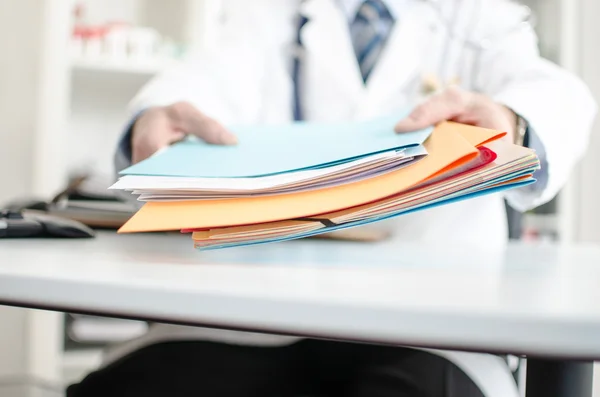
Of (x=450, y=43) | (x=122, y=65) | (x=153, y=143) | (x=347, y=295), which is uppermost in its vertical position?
(x=122, y=65)

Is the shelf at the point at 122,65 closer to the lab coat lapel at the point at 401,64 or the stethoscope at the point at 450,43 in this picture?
the stethoscope at the point at 450,43

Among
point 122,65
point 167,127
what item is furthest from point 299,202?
point 122,65

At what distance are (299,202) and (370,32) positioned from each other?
637 mm

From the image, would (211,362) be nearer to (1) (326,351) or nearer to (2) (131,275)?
(1) (326,351)

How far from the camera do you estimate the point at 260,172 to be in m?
0.37

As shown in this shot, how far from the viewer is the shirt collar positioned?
2.99 ft

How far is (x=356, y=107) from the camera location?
0.89 metres

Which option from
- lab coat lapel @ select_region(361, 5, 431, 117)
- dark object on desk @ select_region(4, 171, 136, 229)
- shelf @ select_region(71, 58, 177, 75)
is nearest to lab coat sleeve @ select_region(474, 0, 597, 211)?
lab coat lapel @ select_region(361, 5, 431, 117)

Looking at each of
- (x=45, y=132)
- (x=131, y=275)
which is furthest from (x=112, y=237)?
(x=45, y=132)

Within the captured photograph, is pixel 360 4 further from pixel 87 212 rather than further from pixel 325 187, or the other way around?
pixel 325 187

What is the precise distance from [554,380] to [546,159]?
267mm

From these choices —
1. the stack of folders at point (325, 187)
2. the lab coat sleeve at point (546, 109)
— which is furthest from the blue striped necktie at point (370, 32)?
the stack of folders at point (325, 187)

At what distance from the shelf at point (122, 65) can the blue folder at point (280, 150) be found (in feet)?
4.22

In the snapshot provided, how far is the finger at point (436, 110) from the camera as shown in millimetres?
438
